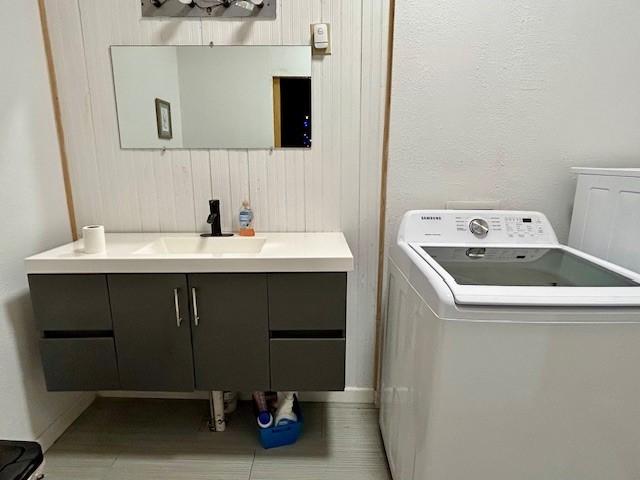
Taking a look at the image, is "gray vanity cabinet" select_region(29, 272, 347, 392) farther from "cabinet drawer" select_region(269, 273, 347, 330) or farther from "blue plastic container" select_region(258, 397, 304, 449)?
"blue plastic container" select_region(258, 397, 304, 449)

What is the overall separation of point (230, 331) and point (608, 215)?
1.50 meters

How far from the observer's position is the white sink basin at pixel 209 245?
1660mm

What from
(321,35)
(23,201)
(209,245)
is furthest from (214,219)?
(321,35)

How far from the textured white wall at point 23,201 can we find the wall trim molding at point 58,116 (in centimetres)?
2

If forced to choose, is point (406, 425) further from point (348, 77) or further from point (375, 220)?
point (348, 77)

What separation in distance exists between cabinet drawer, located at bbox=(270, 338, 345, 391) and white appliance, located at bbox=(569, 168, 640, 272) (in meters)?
1.06

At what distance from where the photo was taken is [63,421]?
1733 mm

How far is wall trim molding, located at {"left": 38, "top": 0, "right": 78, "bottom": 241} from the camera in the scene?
5.18ft

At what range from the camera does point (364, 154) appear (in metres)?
1.69

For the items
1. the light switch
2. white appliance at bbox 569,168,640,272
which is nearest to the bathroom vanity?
the light switch

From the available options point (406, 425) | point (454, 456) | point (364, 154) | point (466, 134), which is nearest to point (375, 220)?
point (364, 154)

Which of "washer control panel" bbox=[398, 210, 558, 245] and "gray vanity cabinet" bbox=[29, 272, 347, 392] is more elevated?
"washer control panel" bbox=[398, 210, 558, 245]

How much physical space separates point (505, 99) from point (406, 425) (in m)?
1.38

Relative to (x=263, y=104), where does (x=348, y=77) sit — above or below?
above
